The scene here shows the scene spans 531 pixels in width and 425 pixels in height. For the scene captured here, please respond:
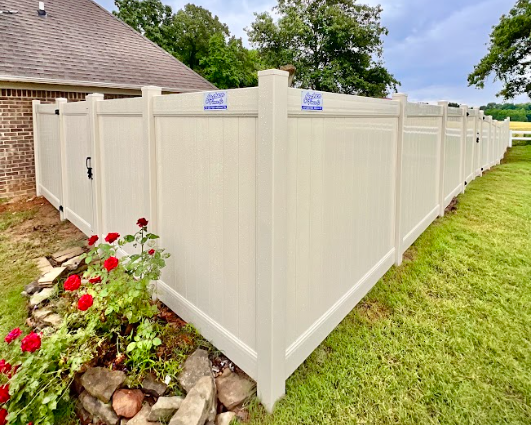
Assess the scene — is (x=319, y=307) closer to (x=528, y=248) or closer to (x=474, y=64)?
(x=528, y=248)

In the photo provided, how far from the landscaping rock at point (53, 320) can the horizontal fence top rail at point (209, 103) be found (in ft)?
6.00

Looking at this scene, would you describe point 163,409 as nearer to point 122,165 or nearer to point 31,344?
point 31,344

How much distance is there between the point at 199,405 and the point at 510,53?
21.6 m

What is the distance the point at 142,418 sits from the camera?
7.45 feet

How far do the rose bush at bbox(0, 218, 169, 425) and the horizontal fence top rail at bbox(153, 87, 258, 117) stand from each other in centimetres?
92

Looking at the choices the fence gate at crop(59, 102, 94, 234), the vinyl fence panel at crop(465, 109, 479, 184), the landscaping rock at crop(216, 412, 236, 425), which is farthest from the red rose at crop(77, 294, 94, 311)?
the vinyl fence panel at crop(465, 109, 479, 184)

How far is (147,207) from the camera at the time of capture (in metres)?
3.38

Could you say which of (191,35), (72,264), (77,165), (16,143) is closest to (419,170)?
(72,264)

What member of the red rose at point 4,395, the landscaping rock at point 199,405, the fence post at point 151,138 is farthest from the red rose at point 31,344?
the fence post at point 151,138

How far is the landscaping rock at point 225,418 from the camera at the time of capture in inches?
88.1

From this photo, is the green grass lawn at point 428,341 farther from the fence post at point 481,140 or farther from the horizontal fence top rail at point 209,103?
the fence post at point 481,140

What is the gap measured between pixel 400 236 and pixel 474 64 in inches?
821

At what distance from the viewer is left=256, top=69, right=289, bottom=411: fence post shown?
2.03m

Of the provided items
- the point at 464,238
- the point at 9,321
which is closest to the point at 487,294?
the point at 464,238
